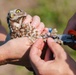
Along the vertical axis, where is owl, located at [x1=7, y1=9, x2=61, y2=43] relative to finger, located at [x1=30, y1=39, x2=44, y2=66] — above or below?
above

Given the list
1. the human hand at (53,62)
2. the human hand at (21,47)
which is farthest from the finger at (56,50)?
the human hand at (21,47)

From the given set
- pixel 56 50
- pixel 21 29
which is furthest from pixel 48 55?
pixel 21 29

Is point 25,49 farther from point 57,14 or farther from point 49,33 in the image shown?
point 57,14

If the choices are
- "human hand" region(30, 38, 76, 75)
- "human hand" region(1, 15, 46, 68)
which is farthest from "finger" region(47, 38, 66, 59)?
"human hand" region(1, 15, 46, 68)

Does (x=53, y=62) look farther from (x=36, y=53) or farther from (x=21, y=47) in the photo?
(x=21, y=47)

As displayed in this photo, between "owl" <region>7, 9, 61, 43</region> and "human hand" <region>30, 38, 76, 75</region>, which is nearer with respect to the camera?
"human hand" <region>30, 38, 76, 75</region>

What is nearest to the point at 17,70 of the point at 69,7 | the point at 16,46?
the point at 69,7

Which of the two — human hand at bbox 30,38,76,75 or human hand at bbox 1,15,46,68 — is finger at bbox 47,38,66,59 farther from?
human hand at bbox 1,15,46,68

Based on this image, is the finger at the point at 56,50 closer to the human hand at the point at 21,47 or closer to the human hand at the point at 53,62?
the human hand at the point at 53,62
